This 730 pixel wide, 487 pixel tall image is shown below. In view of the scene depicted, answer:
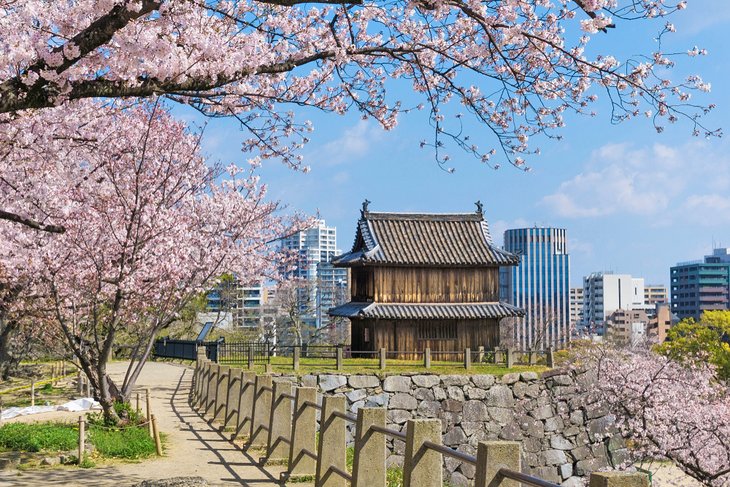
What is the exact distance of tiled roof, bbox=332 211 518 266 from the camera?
37906 mm

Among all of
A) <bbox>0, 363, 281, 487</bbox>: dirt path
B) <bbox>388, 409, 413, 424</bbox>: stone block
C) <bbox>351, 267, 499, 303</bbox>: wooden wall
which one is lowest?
<bbox>388, 409, 413, 424</bbox>: stone block

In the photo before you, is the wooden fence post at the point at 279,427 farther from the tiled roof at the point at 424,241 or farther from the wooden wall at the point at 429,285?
the wooden wall at the point at 429,285

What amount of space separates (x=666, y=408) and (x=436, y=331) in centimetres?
1211

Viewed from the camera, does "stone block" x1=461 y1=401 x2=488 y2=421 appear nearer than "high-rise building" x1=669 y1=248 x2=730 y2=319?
Yes

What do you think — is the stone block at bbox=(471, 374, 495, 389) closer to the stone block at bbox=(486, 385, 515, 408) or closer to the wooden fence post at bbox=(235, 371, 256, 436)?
the stone block at bbox=(486, 385, 515, 408)

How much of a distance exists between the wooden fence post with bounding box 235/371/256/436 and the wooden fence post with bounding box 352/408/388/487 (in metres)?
7.10

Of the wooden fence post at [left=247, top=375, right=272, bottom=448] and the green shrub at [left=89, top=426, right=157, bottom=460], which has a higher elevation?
the wooden fence post at [left=247, top=375, right=272, bottom=448]

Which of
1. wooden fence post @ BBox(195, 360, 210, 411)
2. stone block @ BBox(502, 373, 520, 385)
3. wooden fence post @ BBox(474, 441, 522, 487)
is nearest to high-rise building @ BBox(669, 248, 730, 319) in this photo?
stone block @ BBox(502, 373, 520, 385)

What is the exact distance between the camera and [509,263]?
38.6m

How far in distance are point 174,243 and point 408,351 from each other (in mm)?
19767

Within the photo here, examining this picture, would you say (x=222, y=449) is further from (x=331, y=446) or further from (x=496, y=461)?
(x=496, y=461)

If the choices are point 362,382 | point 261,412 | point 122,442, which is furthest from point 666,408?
point 122,442

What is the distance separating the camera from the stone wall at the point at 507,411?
3133 cm

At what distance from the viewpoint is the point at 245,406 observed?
1631 centimetres
